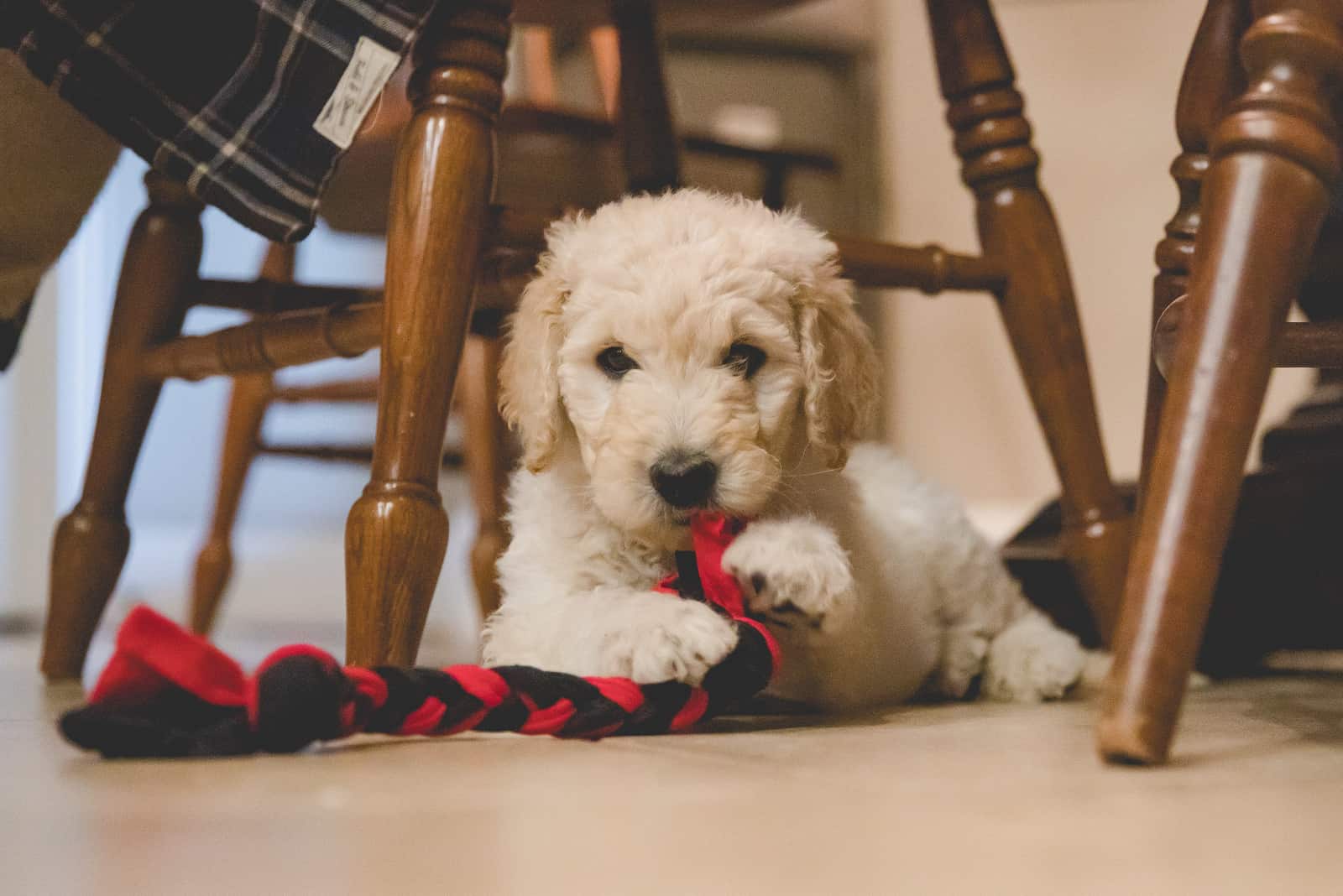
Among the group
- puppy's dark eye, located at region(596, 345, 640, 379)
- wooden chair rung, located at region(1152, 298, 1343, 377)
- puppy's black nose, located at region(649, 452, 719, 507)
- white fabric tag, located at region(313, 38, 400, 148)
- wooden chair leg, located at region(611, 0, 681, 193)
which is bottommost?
A: puppy's black nose, located at region(649, 452, 719, 507)

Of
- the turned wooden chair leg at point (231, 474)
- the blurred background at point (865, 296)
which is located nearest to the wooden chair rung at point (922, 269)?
the blurred background at point (865, 296)

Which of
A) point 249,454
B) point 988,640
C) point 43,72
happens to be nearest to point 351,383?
point 249,454

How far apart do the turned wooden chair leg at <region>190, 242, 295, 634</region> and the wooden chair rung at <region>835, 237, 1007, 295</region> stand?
1.42m

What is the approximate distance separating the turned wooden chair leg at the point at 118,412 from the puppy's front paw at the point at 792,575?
1.01m

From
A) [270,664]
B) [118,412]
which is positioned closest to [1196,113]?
[270,664]

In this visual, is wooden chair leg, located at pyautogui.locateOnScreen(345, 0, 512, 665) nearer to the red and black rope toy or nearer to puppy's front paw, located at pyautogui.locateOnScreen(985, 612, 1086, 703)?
the red and black rope toy

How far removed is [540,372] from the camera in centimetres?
124

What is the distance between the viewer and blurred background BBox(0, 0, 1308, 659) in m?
2.76

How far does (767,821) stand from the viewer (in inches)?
28.9

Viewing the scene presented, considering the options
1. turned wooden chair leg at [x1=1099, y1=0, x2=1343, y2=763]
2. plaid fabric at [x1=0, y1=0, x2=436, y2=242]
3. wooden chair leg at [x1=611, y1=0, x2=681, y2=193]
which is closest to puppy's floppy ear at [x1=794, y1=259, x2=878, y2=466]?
turned wooden chair leg at [x1=1099, y1=0, x2=1343, y2=763]

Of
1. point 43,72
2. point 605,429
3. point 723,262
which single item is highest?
point 43,72

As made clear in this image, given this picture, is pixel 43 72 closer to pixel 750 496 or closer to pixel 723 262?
pixel 723 262

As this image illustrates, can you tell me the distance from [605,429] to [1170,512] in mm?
502

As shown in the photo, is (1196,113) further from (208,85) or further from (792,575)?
(208,85)
